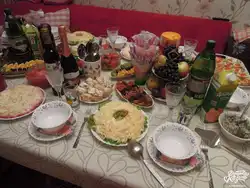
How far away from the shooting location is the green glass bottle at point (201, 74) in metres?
0.82

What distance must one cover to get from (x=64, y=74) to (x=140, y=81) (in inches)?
15.9

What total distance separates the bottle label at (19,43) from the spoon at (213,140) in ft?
3.43

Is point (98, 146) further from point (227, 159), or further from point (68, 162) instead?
point (227, 159)

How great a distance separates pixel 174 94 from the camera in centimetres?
82

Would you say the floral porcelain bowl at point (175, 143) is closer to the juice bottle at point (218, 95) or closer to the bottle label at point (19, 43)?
the juice bottle at point (218, 95)

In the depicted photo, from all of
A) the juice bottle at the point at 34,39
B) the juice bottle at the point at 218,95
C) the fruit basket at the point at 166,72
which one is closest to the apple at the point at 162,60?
the fruit basket at the point at 166,72

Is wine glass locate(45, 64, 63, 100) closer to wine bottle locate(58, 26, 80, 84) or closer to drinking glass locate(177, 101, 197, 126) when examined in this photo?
wine bottle locate(58, 26, 80, 84)

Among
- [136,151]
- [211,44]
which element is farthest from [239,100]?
[136,151]

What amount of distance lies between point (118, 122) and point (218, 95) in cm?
42

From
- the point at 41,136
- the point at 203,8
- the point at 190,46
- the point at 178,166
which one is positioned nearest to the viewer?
the point at 178,166

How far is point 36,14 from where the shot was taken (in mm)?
1426

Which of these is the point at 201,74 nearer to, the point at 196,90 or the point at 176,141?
the point at 196,90

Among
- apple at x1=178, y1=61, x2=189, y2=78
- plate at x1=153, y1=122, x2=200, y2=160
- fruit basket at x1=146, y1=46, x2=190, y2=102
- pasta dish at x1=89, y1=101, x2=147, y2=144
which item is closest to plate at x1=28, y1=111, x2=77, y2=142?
pasta dish at x1=89, y1=101, x2=147, y2=144

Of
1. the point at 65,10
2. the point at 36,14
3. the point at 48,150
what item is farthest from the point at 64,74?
A: the point at 65,10
